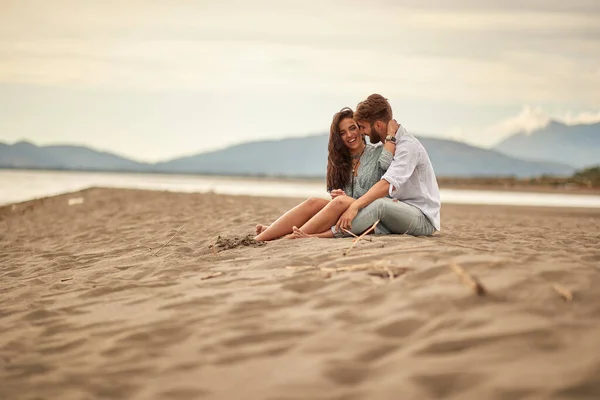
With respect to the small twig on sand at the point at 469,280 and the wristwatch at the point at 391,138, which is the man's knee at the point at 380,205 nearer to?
the wristwatch at the point at 391,138

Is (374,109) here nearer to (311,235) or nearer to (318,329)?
(311,235)

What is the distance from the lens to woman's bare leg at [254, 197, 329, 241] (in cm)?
584

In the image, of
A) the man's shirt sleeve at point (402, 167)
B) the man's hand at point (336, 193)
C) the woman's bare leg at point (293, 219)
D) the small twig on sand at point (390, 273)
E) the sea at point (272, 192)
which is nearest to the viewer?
the small twig on sand at point (390, 273)

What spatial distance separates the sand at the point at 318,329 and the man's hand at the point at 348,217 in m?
0.66

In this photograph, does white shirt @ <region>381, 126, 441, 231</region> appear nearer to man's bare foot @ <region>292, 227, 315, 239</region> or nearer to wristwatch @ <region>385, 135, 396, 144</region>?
wristwatch @ <region>385, 135, 396, 144</region>

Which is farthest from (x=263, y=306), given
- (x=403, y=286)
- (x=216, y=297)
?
(x=403, y=286)

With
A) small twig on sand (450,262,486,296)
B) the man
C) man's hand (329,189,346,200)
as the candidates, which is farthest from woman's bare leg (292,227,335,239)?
small twig on sand (450,262,486,296)

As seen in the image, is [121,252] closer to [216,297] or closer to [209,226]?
[209,226]

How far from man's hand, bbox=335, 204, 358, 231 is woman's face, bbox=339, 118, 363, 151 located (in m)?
0.73

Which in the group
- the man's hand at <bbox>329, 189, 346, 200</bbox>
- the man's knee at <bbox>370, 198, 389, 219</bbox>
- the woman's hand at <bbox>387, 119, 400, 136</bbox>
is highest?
the woman's hand at <bbox>387, 119, 400, 136</bbox>

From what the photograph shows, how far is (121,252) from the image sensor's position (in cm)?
657

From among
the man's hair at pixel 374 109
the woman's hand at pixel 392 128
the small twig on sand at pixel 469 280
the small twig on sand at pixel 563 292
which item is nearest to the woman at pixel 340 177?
the woman's hand at pixel 392 128

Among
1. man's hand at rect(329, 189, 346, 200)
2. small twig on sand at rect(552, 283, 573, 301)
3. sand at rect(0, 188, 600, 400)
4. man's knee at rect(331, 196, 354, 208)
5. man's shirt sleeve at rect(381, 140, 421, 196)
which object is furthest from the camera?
man's hand at rect(329, 189, 346, 200)

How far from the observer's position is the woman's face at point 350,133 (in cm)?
579
